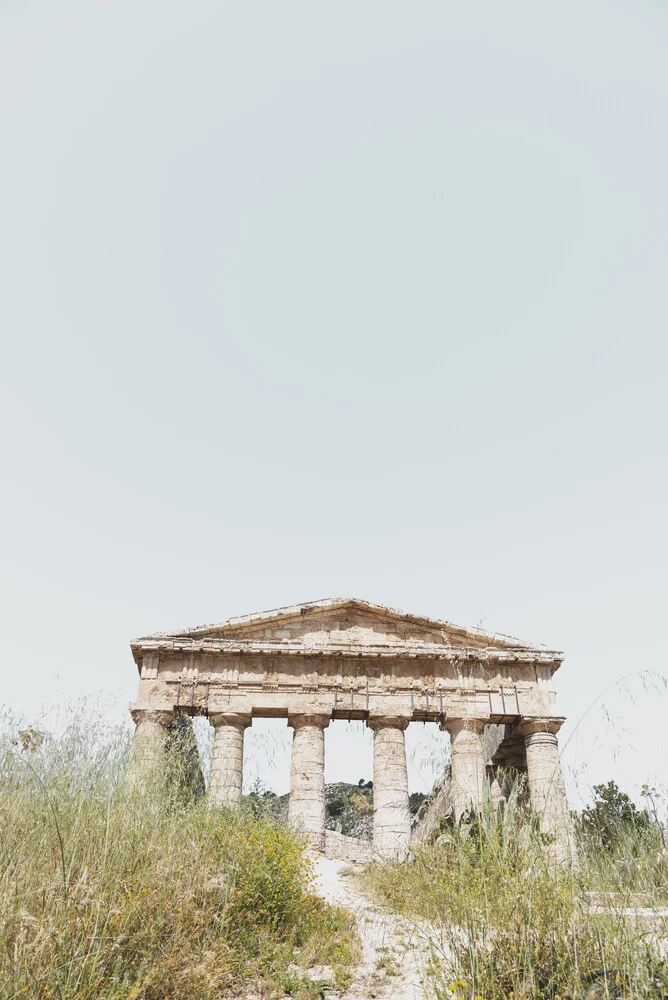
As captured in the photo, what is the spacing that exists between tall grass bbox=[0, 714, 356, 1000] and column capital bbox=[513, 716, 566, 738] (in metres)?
9.90

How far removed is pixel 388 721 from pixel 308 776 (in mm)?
2196

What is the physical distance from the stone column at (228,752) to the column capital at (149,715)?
1.06 metres

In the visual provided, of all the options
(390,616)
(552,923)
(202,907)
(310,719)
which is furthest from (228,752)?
(552,923)

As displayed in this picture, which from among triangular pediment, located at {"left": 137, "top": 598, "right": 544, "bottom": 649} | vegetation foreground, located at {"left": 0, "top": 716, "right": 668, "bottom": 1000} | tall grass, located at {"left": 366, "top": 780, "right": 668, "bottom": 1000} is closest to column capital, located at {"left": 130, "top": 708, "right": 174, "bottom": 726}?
triangular pediment, located at {"left": 137, "top": 598, "right": 544, "bottom": 649}

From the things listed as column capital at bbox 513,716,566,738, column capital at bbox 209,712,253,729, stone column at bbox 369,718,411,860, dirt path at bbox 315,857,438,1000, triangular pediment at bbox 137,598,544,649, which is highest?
triangular pediment at bbox 137,598,544,649

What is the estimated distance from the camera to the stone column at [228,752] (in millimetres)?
16250

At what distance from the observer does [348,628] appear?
1823cm

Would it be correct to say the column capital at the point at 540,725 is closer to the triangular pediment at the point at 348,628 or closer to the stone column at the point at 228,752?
the triangular pediment at the point at 348,628

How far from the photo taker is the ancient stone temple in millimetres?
16719

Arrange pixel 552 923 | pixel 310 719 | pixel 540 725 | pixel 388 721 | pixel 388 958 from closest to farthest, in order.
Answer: pixel 552 923
pixel 388 958
pixel 310 719
pixel 388 721
pixel 540 725

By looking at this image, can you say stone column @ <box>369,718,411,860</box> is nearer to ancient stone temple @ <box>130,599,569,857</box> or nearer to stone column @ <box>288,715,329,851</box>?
ancient stone temple @ <box>130,599,569,857</box>

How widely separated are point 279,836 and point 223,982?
298 cm

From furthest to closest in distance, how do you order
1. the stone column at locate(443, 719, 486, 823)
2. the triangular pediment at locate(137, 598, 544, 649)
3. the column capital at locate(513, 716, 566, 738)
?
the triangular pediment at locate(137, 598, 544, 649) < the column capital at locate(513, 716, 566, 738) < the stone column at locate(443, 719, 486, 823)

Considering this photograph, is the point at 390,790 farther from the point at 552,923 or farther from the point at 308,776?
the point at 552,923
